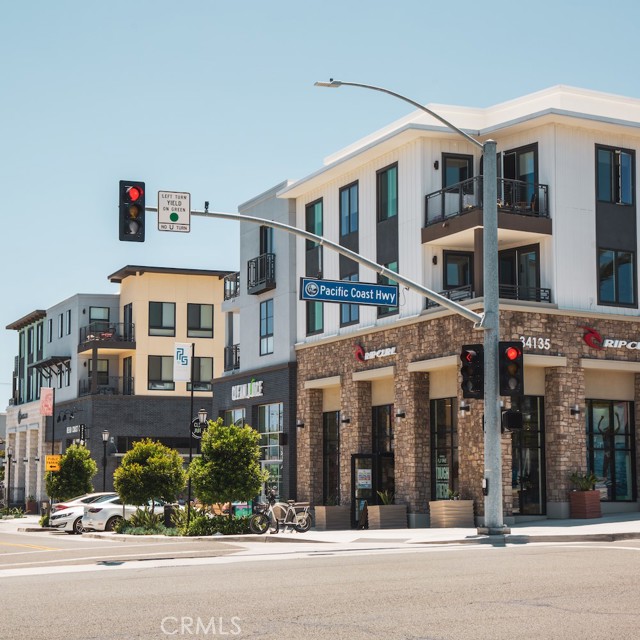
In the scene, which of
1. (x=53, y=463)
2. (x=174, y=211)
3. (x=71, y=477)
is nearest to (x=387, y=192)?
(x=174, y=211)

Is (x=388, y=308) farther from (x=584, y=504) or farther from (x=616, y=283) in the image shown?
(x=584, y=504)

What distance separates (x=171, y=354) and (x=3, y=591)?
52.7 m

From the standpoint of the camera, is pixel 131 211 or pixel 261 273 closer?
pixel 131 211

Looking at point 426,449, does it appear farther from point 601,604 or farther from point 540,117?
point 601,604

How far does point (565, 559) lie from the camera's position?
17.2 m

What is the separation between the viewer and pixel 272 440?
43.1 meters

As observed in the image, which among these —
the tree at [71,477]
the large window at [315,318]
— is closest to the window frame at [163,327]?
the tree at [71,477]

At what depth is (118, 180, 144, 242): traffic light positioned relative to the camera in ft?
64.5

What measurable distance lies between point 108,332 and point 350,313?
3271 cm

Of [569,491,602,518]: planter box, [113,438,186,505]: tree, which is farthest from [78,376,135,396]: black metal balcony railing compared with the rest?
[569,491,602,518]: planter box

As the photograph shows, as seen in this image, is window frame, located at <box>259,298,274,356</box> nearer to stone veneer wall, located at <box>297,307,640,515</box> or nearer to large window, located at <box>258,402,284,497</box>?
large window, located at <box>258,402,284,497</box>

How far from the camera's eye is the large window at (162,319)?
6675 centimetres

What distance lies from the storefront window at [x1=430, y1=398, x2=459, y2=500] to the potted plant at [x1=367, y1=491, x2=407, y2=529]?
47.6 inches

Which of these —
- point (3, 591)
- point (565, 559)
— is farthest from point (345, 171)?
point (3, 591)
